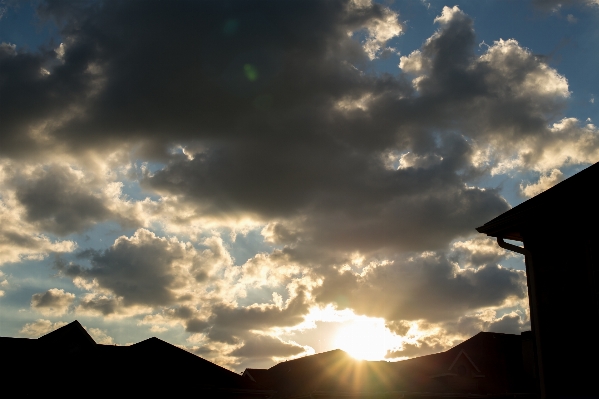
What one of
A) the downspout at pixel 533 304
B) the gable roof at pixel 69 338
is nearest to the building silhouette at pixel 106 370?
the gable roof at pixel 69 338

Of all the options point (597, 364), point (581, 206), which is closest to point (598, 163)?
point (581, 206)

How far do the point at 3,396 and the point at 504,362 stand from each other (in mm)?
29344

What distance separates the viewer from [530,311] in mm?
11234

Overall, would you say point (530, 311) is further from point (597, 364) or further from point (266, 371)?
point (266, 371)

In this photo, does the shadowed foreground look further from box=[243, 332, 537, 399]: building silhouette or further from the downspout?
the downspout

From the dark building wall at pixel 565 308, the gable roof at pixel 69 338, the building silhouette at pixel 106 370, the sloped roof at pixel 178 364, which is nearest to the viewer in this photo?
the dark building wall at pixel 565 308

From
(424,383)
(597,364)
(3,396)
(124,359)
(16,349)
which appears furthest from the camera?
(424,383)

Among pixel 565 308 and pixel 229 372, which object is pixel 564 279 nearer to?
pixel 565 308

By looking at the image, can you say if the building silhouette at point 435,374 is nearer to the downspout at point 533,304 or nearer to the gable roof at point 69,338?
the gable roof at point 69,338

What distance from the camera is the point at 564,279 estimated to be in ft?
35.1

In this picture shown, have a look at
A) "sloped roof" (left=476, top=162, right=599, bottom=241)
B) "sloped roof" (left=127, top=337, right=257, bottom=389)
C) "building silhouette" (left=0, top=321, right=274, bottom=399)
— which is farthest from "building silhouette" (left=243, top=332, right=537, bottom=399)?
"sloped roof" (left=476, top=162, right=599, bottom=241)

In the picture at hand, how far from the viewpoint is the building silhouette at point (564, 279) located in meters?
10.1

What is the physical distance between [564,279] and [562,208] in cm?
147

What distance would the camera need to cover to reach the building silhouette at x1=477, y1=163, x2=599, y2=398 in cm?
1015
